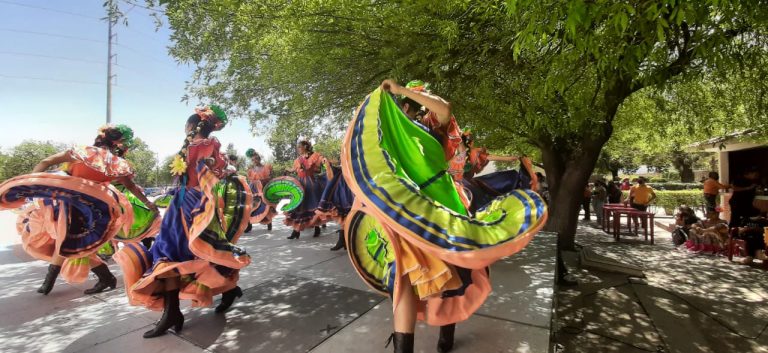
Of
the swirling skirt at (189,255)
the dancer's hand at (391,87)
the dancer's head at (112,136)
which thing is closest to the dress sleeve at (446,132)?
the dancer's hand at (391,87)

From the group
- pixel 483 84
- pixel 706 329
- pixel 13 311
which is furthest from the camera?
pixel 483 84

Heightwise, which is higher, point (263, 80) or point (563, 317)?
point (263, 80)

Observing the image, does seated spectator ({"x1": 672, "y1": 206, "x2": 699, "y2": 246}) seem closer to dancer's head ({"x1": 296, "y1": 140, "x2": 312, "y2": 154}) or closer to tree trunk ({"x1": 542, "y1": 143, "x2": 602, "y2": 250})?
tree trunk ({"x1": 542, "y1": 143, "x2": 602, "y2": 250})

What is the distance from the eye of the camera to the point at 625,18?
7.69 ft

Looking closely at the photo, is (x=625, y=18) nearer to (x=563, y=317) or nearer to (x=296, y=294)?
(x=563, y=317)

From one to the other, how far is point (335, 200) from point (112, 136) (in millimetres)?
3335

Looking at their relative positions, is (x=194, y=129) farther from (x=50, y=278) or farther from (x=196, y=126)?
(x=50, y=278)

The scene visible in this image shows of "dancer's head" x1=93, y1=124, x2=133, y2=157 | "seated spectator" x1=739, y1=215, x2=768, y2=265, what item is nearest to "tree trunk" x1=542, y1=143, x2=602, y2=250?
"seated spectator" x1=739, y1=215, x2=768, y2=265

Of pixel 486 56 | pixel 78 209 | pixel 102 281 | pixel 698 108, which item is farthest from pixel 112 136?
pixel 698 108

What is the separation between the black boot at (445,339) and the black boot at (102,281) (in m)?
3.81

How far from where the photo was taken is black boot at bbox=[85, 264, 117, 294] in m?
4.01

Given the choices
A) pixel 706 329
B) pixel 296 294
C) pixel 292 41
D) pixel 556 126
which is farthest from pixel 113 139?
pixel 706 329

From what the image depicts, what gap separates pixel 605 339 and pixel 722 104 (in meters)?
6.16

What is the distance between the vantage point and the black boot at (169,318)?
2.84m
